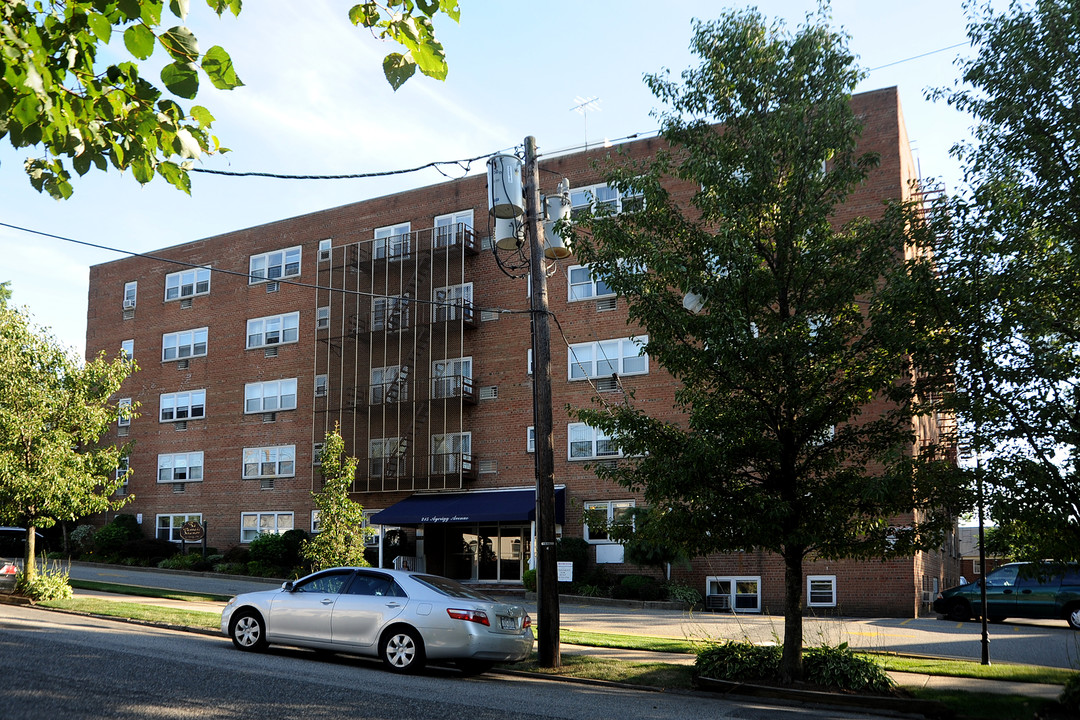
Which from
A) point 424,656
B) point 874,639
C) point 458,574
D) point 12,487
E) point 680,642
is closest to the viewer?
point 424,656

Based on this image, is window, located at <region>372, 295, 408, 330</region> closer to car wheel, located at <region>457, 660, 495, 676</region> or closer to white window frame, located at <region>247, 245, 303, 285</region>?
white window frame, located at <region>247, 245, 303, 285</region>

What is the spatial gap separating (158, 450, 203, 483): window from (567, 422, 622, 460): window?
18.0 meters

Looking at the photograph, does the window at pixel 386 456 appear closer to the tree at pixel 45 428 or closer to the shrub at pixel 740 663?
the tree at pixel 45 428

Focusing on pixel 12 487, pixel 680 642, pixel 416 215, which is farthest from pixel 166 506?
pixel 680 642

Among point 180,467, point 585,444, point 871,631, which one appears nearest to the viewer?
point 871,631

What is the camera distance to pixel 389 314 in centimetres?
3469

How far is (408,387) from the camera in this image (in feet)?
111

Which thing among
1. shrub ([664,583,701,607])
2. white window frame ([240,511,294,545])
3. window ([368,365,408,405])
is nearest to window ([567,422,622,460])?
shrub ([664,583,701,607])

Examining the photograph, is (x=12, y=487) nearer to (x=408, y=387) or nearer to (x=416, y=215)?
(x=408, y=387)

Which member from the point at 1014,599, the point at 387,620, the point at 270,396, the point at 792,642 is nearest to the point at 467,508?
the point at 270,396

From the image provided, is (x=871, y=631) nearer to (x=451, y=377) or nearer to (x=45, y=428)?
(x=451, y=377)

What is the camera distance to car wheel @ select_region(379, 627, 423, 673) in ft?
40.1

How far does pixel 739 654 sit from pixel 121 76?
34.4 ft

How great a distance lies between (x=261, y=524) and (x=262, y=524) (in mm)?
60
